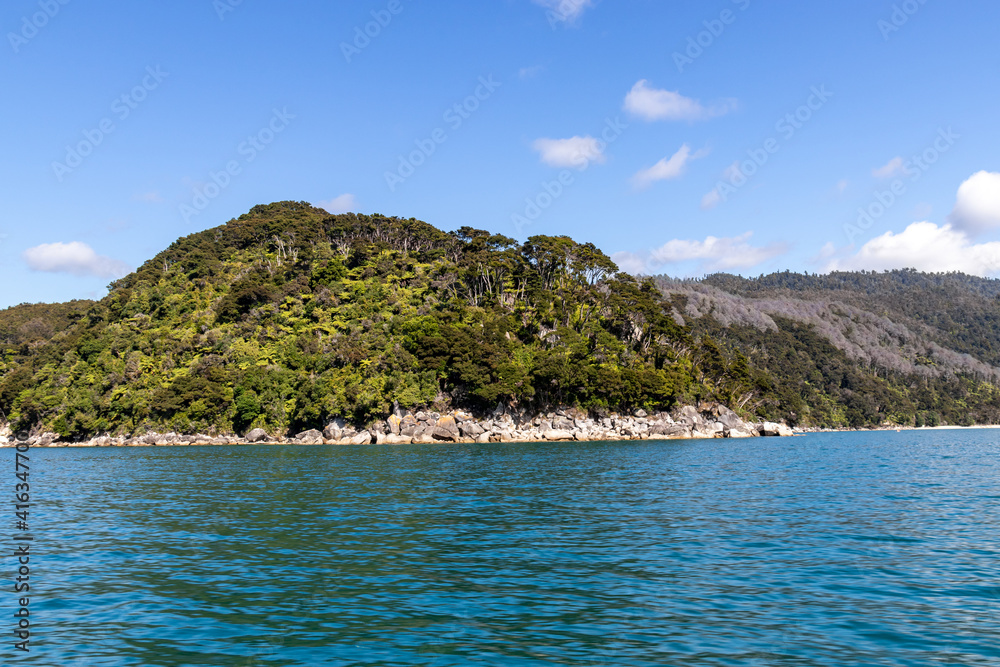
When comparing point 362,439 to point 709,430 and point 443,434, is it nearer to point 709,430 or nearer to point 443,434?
point 443,434

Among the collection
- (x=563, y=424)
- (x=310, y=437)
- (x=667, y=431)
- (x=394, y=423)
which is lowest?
(x=310, y=437)

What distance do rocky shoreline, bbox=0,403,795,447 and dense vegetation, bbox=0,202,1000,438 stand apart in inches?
67.8

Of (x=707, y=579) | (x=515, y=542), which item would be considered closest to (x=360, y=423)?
(x=515, y=542)

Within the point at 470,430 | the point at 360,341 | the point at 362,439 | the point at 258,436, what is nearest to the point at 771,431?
the point at 470,430

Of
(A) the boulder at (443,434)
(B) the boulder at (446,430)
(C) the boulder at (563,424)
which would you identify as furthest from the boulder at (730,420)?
(A) the boulder at (443,434)

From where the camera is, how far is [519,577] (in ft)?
44.7

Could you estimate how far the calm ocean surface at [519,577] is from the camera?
9.61 m

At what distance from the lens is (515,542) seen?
17.3 metres

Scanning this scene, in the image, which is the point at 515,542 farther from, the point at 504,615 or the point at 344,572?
the point at 504,615

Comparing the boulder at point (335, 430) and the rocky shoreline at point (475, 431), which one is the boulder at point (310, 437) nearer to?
the rocky shoreline at point (475, 431)

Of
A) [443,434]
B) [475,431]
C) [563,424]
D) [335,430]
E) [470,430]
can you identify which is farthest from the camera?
[563,424]

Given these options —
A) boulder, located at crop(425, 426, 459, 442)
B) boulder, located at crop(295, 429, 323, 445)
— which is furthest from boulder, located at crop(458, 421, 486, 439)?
boulder, located at crop(295, 429, 323, 445)

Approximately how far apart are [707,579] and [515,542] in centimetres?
548

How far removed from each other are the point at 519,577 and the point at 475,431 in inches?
2585
